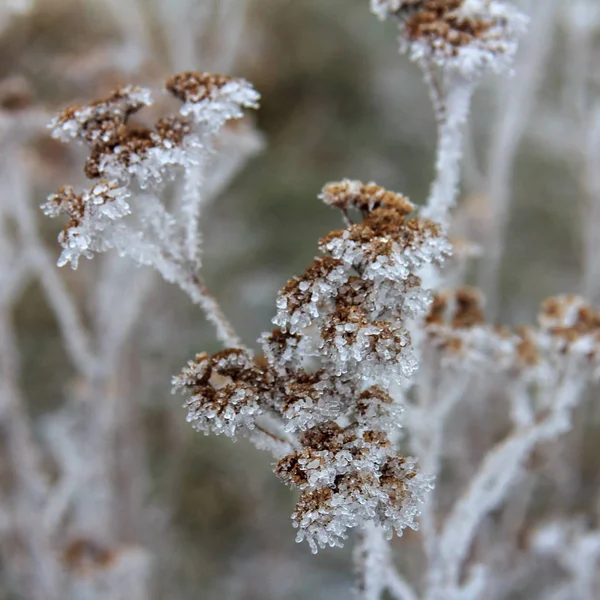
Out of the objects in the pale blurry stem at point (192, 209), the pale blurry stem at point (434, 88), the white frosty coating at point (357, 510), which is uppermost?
the pale blurry stem at point (434, 88)

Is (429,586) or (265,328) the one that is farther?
(265,328)

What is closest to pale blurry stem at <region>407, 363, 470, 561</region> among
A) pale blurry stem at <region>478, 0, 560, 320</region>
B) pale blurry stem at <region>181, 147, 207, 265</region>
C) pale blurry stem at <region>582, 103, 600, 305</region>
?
pale blurry stem at <region>181, 147, 207, 265</region>

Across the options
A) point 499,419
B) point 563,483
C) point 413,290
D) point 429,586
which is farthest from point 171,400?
point 413,290

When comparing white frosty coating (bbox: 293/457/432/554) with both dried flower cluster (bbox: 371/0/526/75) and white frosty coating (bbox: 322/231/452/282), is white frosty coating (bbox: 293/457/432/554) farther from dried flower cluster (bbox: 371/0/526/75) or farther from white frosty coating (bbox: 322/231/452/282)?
dried flower cluster (bbox: 371/0/526/75)

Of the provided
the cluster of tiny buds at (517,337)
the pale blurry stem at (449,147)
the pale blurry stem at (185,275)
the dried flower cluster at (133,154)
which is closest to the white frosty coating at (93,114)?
the dried flower cluster at (133,154)

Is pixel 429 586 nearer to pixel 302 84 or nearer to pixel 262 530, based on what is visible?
pixel 262 530

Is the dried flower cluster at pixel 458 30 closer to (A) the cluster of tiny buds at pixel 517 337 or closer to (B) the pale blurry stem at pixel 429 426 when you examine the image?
(A) the cluster of tiny buds at pixel 517 337

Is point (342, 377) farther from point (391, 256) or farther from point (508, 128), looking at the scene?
point (508, 128)
